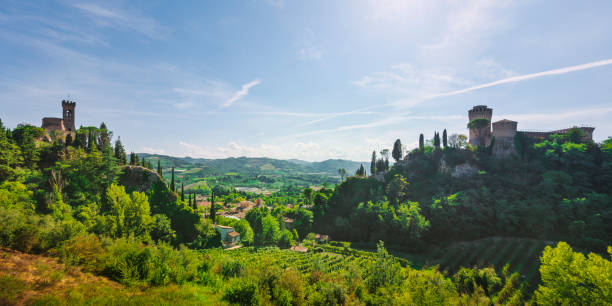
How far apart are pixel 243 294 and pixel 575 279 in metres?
23.6

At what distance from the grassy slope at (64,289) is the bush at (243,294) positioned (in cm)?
63

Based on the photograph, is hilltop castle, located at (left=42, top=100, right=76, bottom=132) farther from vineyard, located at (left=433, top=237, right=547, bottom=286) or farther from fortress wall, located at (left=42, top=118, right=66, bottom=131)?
vineyard, located at (left=433, top=237, right=547, bottom=286)

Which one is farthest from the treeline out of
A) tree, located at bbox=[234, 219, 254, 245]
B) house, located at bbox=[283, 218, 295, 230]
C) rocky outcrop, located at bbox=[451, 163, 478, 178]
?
tree, located at bbox=[234, 219, 254, 245]

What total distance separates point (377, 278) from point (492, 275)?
18306mm

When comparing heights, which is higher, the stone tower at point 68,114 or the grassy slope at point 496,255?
the stone tower at point 68,114

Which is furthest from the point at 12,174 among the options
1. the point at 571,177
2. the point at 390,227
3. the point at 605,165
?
the point at 605,165

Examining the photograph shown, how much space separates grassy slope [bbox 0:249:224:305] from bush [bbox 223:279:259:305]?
24.8 inches

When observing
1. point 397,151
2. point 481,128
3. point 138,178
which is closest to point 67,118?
point 138,178

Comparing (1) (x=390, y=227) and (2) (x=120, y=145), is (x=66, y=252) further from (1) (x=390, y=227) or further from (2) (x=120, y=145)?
(1) (x=390, y=227)

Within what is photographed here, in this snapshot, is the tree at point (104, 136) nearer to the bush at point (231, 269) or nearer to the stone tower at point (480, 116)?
the bush at point (231, 269)

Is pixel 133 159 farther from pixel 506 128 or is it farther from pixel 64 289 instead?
pixel 506 128

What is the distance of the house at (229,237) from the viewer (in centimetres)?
5400

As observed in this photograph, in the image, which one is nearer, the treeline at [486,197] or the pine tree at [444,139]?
the treeline at [486,197]

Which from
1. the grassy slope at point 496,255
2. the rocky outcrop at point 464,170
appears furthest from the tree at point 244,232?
the rocky outcrop at point 464,170
